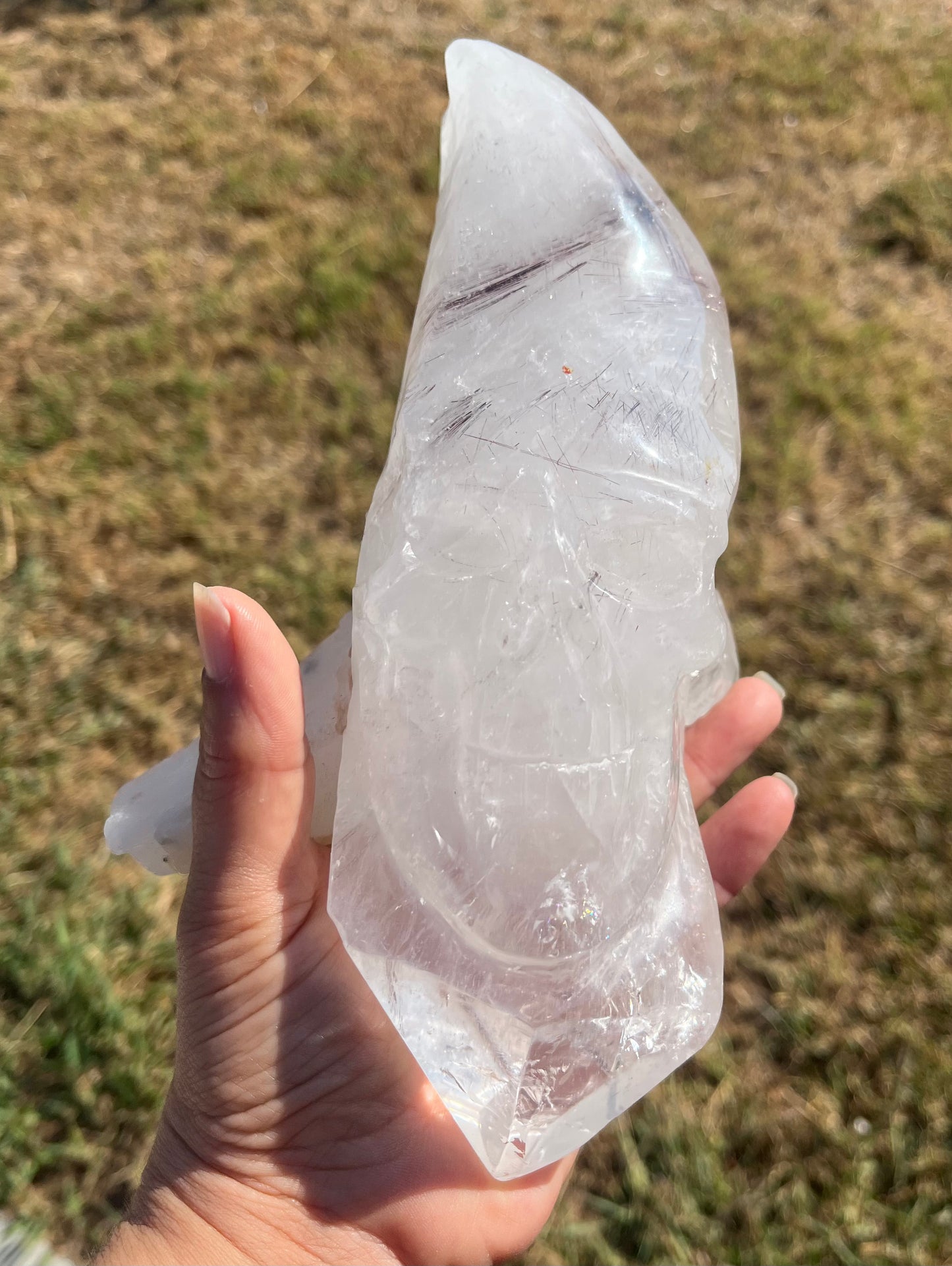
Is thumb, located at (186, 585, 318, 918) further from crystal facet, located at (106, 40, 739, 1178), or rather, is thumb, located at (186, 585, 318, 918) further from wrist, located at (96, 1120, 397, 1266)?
wrist, located at (96, 1120, 397, 1266)

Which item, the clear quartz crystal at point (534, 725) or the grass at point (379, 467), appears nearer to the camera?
the clear quartz crystal at point (534, 725)

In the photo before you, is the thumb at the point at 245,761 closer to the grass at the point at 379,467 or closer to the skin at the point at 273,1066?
the skin at the point at 273,1066

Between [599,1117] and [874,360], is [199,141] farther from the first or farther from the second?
[599,1117]

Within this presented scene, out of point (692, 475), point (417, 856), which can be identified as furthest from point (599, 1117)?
point (692, 475)

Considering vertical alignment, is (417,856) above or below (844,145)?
below

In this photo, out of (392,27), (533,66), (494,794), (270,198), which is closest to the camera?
(494,794)

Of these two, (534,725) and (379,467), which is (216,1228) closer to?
(534,725)

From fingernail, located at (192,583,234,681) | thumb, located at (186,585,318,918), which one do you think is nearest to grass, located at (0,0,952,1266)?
thumb, located at (186,585,318,918)

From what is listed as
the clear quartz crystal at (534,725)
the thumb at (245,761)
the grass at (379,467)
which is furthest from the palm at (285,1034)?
the grass at (379,467)
